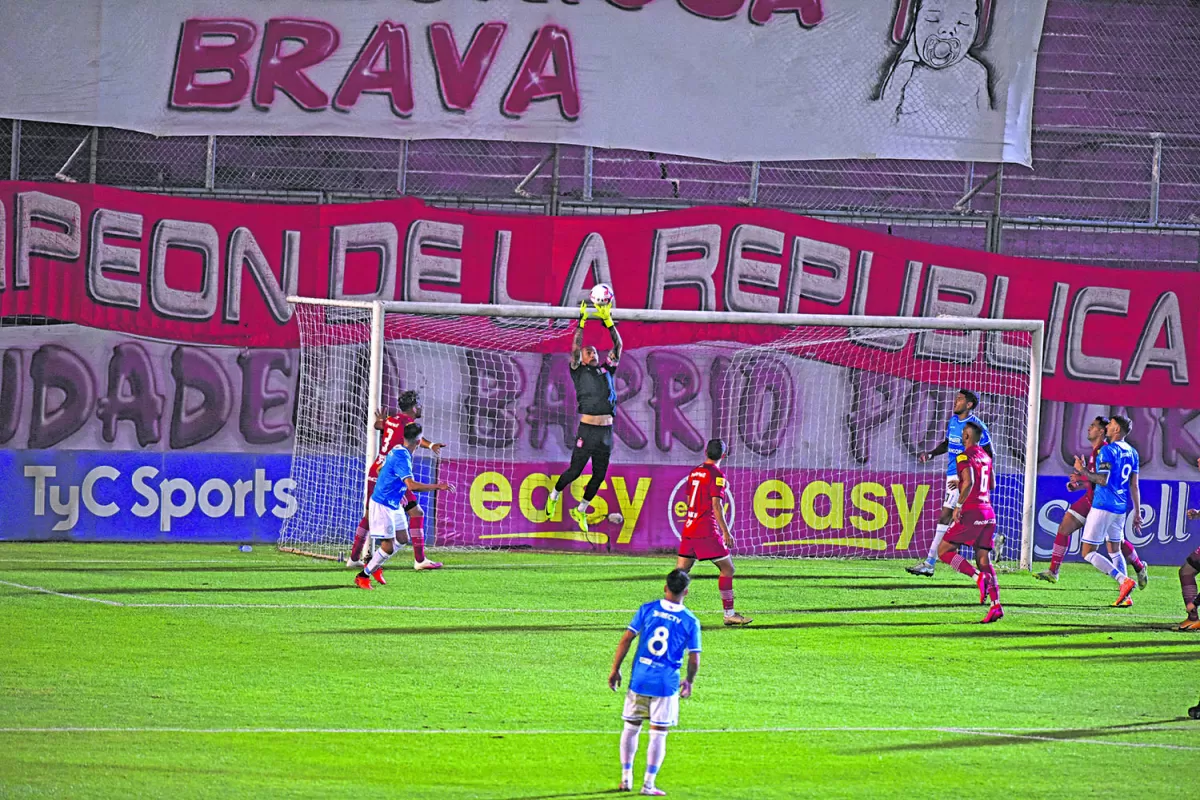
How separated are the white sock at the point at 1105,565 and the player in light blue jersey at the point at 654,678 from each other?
→ 9.41 metres

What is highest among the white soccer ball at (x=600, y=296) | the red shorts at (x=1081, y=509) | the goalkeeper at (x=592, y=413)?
the white soccer ball at (x=600, y=296)

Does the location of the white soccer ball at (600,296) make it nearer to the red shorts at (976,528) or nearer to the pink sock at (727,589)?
the pink sock at (727,589)

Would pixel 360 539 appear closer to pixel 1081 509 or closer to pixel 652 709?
pixel 1081 509

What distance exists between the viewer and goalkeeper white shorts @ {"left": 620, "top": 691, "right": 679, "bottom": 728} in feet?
26.9

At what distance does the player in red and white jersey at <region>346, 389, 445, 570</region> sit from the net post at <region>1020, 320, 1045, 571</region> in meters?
6.80

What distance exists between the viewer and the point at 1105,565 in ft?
54.7

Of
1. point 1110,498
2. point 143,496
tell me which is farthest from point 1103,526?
point 143,496

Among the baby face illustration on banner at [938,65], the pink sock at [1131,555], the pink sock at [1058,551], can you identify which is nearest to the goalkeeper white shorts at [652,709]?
the pink sock at [1131,555]

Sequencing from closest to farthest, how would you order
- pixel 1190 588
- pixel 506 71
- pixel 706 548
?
pixel 706 548 < pixel 1190 588 < pixel 506 71

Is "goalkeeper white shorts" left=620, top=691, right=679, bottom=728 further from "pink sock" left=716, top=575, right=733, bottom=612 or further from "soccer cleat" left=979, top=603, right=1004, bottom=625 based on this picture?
"soccer cleat" left=979, top=603, right=1004, bottom=625

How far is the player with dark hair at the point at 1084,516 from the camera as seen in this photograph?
16.9 m

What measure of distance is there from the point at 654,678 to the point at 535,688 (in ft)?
11.2

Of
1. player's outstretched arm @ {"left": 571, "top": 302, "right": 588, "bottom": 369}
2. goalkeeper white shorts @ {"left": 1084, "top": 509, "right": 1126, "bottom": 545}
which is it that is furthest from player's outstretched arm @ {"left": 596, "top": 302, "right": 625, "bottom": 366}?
goalkeeper white shorts @ {"left": 1084, "top": 509, "right": 1126, "bottom": 545}

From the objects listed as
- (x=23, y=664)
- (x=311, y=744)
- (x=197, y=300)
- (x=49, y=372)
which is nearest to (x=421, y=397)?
(x=197, y=300)
